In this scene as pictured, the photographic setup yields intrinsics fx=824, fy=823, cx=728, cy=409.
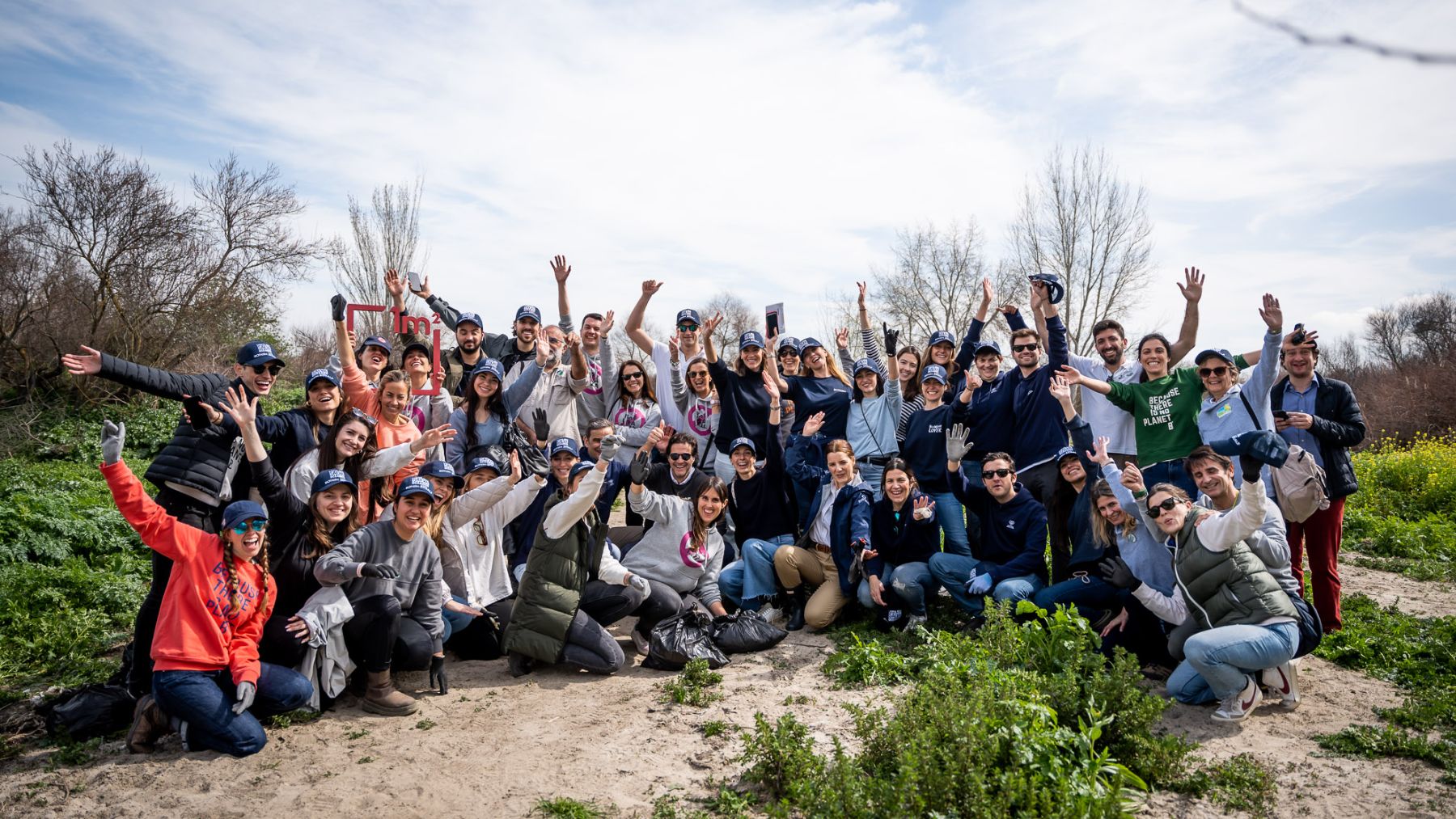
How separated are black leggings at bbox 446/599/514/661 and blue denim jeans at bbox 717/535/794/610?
1.75 meters

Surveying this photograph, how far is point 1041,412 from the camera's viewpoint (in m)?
6.75

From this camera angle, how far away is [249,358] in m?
5.36

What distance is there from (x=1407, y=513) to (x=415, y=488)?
515 inches

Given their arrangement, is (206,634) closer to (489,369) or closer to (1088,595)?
(489,369)

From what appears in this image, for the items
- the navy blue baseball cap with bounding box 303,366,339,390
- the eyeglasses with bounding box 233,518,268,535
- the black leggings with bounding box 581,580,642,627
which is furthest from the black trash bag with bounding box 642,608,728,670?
the navy blue baseball cap with bounding box 303,366,339,390

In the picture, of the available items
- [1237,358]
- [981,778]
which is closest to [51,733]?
[981,778]

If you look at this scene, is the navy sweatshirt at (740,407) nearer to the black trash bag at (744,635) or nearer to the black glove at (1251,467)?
the black trash bag at (744,635)

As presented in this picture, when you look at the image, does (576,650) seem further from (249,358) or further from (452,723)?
(249,358)

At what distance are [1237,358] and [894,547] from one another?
3058 millimetres

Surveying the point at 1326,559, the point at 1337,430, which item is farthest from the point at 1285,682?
the point at 1337,430

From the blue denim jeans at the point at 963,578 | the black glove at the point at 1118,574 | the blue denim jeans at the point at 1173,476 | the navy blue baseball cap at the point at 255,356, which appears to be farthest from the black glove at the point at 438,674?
the blue denim jeans at the point at 1173,476

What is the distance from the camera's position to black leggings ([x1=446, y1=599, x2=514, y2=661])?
6.05 metres

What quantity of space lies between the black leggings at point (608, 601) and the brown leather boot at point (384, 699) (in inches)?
55.2

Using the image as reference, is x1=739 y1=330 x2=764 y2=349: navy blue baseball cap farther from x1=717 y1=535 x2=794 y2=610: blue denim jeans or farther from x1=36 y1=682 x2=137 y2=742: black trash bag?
x1=36 y1=682 x2=137 y2=742: black trash bag
